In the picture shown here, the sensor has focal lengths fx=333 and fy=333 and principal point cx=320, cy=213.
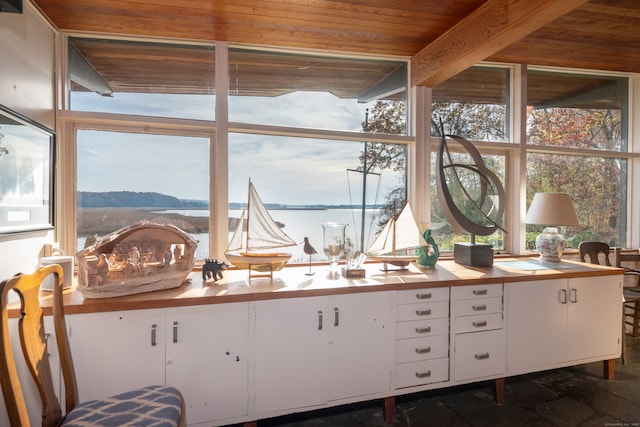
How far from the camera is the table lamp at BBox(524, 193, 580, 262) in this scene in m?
2.80

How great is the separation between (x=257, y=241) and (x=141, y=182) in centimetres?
103

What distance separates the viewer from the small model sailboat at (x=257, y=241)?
7.00ft

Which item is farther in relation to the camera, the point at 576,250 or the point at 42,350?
the point at 576,250

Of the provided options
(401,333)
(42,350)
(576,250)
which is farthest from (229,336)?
(576,250)

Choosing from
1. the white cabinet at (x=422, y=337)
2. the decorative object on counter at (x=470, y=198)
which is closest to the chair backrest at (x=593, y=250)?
the decorative object on counter at (x=470, y=198)

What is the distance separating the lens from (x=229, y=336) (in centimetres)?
181

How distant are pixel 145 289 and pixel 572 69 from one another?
4279 millimetres

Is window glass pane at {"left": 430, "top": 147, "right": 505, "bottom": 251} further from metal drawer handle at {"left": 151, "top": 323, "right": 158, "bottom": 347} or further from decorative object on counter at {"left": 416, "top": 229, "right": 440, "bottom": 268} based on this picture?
metal drawer handle at {"left": 151, "top": 323, "right": 158, "bottom": 347}

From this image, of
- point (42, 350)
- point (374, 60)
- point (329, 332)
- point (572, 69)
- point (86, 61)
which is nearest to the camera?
point (42, 350)

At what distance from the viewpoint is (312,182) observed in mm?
2807

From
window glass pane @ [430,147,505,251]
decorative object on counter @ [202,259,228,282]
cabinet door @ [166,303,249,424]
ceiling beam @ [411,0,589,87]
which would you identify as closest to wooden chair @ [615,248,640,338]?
window glass pane @ [430,147,505,251]

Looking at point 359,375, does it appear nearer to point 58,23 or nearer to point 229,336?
point 229,336

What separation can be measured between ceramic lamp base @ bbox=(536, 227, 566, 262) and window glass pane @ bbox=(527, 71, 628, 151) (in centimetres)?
102

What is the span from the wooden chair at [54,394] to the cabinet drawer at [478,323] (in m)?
1.69
